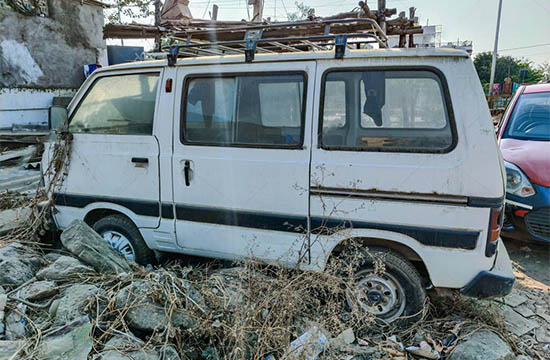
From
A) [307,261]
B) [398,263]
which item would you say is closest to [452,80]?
[398,263]

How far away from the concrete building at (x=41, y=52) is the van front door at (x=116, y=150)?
5.33 meters

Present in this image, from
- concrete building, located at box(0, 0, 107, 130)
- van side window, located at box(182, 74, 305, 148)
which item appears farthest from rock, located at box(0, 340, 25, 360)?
A: concrete building, located at box(0, 0, 107, 130)

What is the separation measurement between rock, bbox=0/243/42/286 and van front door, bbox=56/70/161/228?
1.93ft

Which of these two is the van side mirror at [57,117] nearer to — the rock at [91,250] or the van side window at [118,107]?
the van side window at [118,107]

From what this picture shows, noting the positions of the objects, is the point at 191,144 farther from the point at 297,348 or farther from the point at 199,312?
the point at 297,348

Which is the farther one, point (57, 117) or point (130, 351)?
point (57, 117)

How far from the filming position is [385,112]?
2.76m

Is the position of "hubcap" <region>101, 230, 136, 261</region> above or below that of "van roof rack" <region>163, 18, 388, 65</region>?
below

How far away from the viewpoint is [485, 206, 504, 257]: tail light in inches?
98.3

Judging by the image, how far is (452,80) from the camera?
8.32ft

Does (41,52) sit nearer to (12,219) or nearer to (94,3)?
(94,3)

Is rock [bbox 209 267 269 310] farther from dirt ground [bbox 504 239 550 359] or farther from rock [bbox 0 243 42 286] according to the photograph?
dirt ground [bbox 504 239 550 359]

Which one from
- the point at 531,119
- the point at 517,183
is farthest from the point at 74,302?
the point at 531,119

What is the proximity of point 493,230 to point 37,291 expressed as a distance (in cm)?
321
